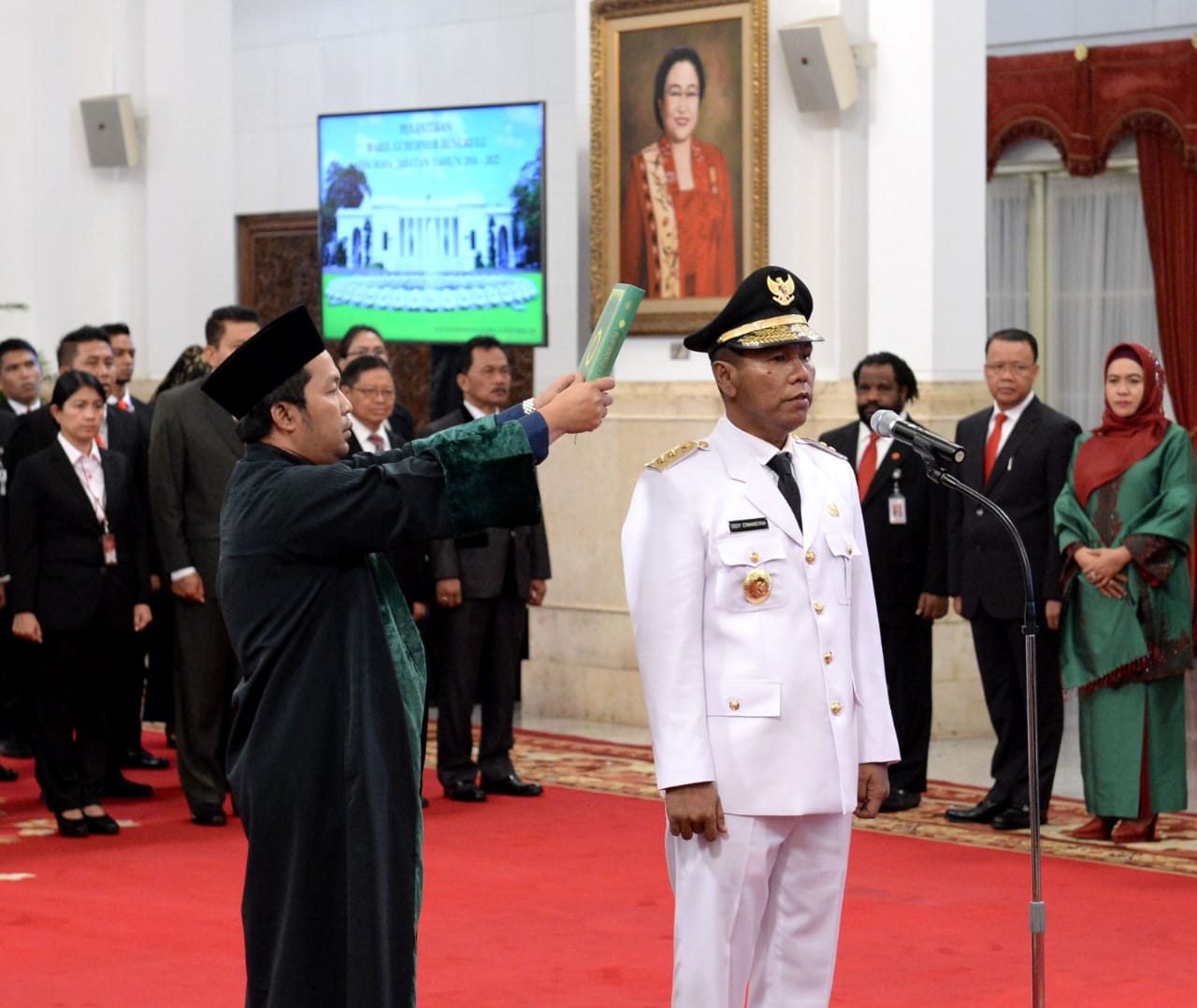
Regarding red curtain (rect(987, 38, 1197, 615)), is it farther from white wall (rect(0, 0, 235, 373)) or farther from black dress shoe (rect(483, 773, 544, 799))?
black dress shoe (rect(483, 773, 544, 799))

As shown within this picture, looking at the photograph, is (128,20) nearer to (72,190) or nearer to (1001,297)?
(72,190)

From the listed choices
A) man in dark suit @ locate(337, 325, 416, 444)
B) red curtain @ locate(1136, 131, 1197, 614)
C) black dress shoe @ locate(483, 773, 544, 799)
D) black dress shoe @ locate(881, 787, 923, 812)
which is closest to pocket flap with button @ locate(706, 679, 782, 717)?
black dress shoe @ locate(881, 787, 923, 812)

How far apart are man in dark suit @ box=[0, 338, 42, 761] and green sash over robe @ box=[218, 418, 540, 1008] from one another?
14.6 ft

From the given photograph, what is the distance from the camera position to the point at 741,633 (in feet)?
10.8

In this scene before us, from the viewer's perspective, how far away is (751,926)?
130 inches

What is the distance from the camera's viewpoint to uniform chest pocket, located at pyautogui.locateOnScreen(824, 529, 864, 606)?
3.39 metres

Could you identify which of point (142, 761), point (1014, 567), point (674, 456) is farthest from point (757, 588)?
point (142, 761)

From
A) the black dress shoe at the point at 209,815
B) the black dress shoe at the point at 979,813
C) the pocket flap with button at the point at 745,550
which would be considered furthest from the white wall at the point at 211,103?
Answer: the pocket flap with button at the point at 745,550

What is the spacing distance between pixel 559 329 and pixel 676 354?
1000 mm

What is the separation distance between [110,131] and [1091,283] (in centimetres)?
594

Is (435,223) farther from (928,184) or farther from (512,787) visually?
(512,787)

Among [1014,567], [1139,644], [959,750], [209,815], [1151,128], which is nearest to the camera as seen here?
[1139,644]

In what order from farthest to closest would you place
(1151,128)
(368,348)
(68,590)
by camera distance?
1. (1151,128)
2. (368,348)
3. (68,590)

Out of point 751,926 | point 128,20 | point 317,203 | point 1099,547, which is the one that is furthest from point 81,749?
point 128,20
